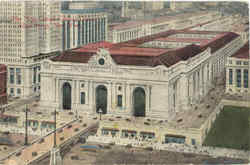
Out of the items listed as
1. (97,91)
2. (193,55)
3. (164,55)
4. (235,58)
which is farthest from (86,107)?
(235,58)

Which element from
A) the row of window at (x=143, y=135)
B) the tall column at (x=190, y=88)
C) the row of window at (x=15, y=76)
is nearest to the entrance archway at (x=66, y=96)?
the row of window at (x=143, y=135)

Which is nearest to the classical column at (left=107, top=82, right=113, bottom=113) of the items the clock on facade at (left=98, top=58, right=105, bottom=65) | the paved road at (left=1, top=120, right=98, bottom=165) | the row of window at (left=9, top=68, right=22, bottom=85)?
the clock on facade at (left=98, top=58, right=105, bottom=65)

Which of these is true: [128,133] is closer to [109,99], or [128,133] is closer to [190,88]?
[109,99]

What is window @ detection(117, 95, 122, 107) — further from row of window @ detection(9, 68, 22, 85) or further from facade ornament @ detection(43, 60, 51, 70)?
row of window @ detection(9, 68, 22, 85)

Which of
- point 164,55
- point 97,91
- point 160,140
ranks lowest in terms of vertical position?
point 160,140

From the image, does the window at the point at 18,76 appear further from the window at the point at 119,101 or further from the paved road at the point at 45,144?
the paved road at the point at 45,144

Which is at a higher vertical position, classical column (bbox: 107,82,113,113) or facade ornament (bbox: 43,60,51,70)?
facade ornament (bbox: 43,60,51,70)

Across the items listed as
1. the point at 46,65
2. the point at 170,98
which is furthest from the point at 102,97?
the point at 170,98

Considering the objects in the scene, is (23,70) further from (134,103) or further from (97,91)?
(134,103)
